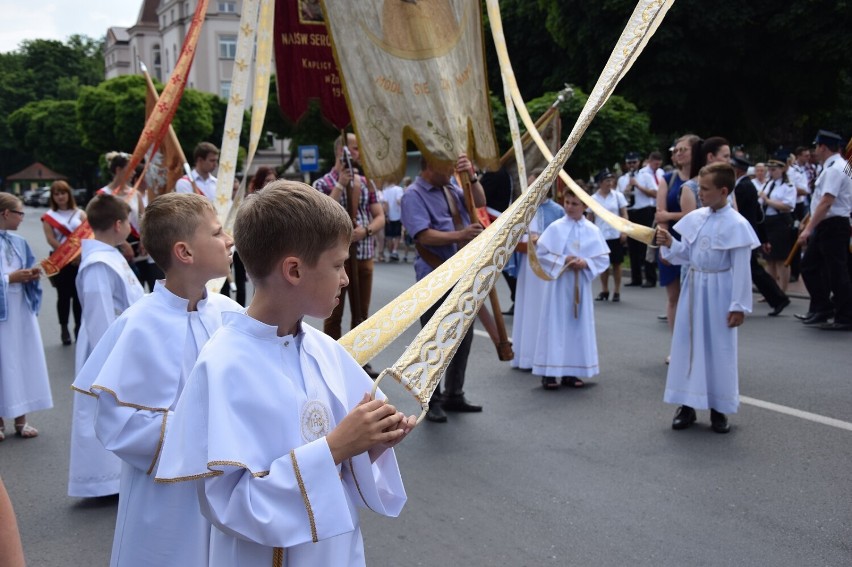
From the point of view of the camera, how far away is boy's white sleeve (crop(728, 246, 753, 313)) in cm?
572

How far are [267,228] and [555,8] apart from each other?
2679 centimetres

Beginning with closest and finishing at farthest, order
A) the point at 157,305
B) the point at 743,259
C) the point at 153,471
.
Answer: the point at 153,471 → the point at 157,305 → the point at 743,259

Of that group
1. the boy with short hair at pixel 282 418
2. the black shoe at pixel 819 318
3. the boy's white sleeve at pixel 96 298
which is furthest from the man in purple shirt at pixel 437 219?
the black shoe at pixel 819 318

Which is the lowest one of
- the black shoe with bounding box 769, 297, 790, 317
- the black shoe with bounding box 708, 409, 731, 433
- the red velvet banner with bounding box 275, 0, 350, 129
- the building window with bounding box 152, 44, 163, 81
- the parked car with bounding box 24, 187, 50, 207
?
the parked car with bounding box 24, 187, 50, 207

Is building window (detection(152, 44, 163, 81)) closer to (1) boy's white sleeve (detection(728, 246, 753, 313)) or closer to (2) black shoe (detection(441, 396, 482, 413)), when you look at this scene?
(2) black shoe (detection(441, 396, 482, 413))

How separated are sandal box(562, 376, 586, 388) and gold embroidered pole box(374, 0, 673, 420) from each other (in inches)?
186

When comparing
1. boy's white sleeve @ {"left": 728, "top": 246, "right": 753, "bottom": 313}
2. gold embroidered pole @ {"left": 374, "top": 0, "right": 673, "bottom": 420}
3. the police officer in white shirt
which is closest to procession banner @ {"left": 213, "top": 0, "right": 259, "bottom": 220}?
gold embroidered pole @ {"left": 374, "top": 0, "right": 673, "bottom": 420}

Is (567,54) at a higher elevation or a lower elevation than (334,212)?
higher

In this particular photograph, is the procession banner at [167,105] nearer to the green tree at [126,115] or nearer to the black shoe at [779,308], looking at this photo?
the black shoe at [779,308]

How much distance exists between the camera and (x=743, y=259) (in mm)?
5793

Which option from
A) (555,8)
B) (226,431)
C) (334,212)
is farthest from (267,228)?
(555,8)

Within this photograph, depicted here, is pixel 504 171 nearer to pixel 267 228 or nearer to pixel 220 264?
pixel 220 264

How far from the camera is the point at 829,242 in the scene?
10.1 m

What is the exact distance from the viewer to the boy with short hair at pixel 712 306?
5.78m
